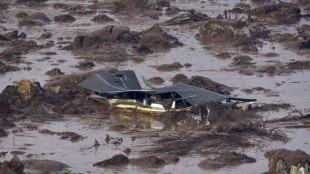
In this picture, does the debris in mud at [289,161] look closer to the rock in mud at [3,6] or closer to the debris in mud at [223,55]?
the debris in mud at [223,55]

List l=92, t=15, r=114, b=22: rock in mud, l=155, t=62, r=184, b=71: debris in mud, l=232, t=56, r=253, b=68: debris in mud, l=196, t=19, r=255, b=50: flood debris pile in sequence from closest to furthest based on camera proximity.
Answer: l=155, t=62, r=184, b=71: debris in mud, l=232, t=56, r=253, b=68: debris in mud, l=196, t=19, r=255, b=50: flood debris pile, l=92, t=15, r=114, b=22: rock in mud

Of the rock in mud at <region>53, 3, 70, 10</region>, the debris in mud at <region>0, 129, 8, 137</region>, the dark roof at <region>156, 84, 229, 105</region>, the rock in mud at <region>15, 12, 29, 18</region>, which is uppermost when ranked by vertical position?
the dark roof at <region>156, 84, 229, 105</region>

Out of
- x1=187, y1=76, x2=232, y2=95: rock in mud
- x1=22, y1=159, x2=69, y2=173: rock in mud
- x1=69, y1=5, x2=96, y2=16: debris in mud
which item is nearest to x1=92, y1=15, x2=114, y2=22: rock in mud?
x1=69, y1=5, x2=96, y2=16: debris in mud

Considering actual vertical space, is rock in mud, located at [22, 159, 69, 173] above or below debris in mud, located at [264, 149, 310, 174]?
below

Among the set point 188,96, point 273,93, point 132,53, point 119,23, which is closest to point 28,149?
point 188,96

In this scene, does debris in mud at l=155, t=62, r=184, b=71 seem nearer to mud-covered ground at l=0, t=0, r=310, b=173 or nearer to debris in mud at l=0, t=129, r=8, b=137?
mud-covered ground at l=0, t=0, r=310, b=173

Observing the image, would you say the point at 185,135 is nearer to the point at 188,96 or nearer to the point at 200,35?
the point at 188,96
